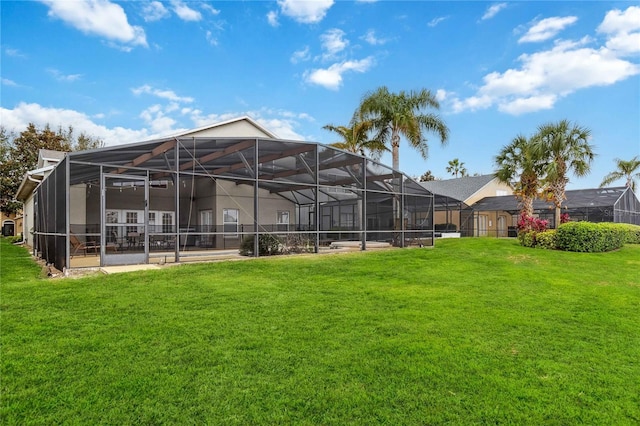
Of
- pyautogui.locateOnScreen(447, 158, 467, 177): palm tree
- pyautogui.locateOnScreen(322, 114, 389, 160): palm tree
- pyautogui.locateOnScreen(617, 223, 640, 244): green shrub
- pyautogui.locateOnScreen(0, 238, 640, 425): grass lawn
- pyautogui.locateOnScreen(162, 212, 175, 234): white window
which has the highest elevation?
pyautogui.locateOnScreen(447, 158, 467, 177): palm tree

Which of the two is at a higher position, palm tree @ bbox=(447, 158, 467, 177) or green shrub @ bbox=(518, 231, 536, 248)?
palm tree @ bbox=(447, 158, 467, 177)

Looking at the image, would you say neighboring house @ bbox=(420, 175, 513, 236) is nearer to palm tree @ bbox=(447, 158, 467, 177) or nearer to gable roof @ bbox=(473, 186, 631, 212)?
gable roof @ bbox=(473, 186, 631, 212)

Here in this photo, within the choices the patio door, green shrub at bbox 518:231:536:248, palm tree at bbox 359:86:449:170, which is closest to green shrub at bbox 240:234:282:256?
the patio door

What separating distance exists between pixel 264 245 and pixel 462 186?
25.4 metres

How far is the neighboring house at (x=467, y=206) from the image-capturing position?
28.5 meters

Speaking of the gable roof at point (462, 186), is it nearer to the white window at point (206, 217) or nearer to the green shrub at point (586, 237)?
the green shrub at point (586, 237)

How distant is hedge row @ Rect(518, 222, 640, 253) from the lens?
15.9m

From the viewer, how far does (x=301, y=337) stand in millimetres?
4613

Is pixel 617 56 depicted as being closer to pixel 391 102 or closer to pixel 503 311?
pixel 391 102

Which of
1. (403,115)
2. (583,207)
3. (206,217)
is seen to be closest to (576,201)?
(583,207)

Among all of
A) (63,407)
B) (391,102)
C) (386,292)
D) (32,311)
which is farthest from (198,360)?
(391,102)

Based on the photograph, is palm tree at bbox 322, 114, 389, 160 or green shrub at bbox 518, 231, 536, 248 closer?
green shrub at bbox 518, 231, 536, 248

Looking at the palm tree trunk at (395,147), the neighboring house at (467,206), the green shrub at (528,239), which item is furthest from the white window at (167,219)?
the neighboring house at (467,206)

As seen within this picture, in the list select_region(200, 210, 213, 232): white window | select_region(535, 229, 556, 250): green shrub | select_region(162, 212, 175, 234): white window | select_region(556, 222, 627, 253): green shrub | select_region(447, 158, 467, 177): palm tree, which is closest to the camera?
select_region(556, 222, 627, 253): green shrub
